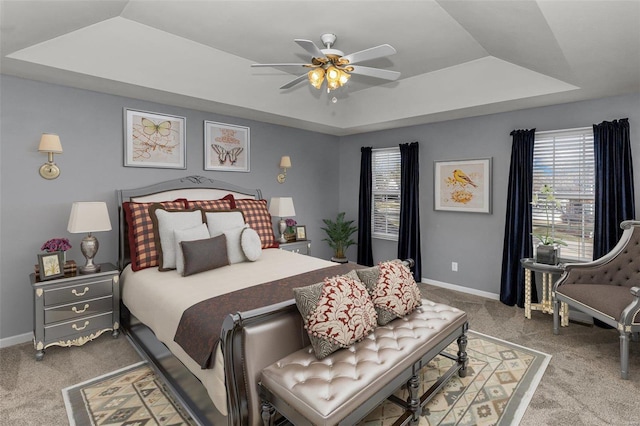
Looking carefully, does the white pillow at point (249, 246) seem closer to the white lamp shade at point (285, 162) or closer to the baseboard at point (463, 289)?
the white lamp shade at point (285, 162)

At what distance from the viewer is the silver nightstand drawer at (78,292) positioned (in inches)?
109

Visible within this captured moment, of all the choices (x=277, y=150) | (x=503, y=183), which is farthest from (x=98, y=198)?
(x=503, y=183)

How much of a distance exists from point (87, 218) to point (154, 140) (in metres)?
1.17

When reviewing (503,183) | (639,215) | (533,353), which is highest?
(503,183)

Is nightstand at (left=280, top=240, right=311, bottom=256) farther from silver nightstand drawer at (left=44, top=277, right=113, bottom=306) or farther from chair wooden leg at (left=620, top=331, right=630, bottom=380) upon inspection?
chair wooden leg at (left=620, top=331, right=630, bottom=380)

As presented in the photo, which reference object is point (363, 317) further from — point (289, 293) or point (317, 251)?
point (317, 251)

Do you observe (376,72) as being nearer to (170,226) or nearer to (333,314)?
(333,314)

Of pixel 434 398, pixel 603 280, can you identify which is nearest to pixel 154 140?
pixel 434 398

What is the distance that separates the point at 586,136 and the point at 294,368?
391cm

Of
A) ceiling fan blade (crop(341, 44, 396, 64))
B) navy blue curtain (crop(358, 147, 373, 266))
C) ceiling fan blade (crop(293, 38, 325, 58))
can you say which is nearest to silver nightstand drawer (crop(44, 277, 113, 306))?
ceiling fan blade (crop(293, 38, 325, 58))

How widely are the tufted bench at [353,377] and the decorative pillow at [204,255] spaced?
1364 mm

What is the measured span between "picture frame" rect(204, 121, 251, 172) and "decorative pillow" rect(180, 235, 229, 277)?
1.45m

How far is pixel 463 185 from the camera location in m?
4.52

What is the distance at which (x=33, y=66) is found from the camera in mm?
2703
